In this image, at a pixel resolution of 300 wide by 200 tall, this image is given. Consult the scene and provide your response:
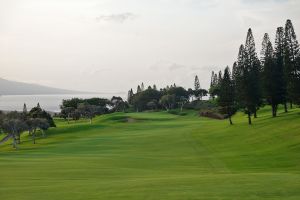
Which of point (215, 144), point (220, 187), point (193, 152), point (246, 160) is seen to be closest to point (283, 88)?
point (215, 144)

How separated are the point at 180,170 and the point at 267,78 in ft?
141

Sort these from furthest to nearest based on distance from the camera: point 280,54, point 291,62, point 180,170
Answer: point 280,54 < point 291,62 < point 180,170

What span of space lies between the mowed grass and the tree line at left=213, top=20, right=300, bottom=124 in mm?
6901

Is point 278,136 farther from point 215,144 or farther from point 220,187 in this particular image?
point 220,187

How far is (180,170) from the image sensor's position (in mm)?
35688

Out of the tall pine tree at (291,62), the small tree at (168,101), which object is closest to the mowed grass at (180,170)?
the tall pine tree at (291,62)

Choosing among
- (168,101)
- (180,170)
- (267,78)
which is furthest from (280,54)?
(168,101)

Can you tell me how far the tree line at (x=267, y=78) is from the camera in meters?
67.3

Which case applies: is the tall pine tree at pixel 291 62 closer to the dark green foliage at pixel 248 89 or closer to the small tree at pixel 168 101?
the dark green foliage at pixel 248 89

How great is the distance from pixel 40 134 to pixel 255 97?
4988 centimetres

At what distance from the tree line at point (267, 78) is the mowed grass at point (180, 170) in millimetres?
6901

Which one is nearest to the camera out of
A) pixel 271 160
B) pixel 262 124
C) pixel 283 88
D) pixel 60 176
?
pixel 60 176

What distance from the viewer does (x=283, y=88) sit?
2817 inches

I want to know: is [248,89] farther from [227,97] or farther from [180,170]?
→ [180,170]
